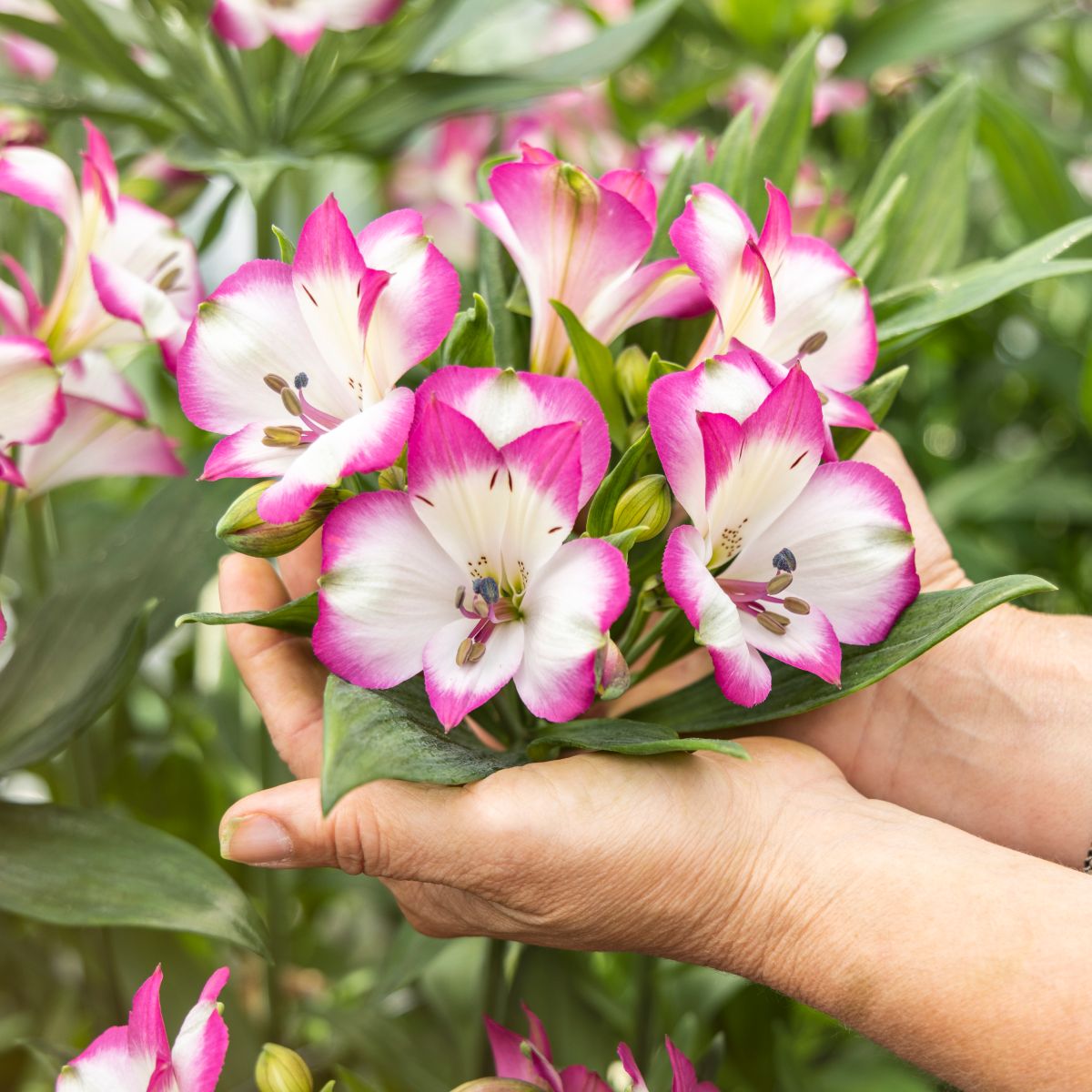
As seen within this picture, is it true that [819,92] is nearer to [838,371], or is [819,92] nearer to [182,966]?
[838,371]

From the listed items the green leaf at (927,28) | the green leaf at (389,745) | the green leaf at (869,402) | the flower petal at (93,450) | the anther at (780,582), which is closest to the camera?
the green leaf at (389,745)

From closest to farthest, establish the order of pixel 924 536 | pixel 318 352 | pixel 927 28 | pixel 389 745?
pixel 389 745 < pixel 318 352 < pixel 924 536 < pixel 927 28

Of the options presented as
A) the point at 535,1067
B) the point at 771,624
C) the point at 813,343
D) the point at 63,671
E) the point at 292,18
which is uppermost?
the point at 292,18

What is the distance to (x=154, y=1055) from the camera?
56cm

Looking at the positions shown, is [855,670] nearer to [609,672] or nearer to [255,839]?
[609,672]

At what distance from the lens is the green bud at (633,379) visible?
624 millimetres

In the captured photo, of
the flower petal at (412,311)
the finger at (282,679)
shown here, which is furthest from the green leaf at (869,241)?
the finger at (282,679)

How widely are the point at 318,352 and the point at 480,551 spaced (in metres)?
0.14

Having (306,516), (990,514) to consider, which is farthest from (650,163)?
(306,516)

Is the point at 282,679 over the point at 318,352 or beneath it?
beneath

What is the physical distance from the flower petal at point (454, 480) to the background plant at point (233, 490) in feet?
0.58

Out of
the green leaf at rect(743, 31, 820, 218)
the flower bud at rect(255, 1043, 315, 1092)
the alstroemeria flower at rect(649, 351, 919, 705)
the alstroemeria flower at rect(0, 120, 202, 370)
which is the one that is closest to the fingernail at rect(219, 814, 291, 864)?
the flower bud at rect(255, 1043, 315, 1092)

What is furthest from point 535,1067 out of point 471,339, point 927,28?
point 927,28

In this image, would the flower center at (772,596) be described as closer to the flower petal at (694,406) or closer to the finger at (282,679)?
the flower petal at (694,406)
